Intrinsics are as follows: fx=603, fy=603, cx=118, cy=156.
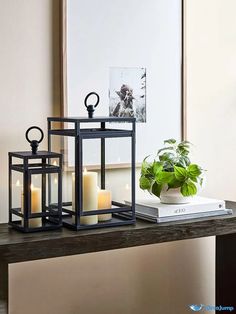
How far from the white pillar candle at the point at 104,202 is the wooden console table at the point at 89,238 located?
6 centimetres

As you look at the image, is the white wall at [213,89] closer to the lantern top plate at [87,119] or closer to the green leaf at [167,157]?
the green leaf at [167,157]

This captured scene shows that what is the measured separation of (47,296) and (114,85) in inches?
29.5

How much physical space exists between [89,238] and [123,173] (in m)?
0.42

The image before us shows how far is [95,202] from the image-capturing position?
1.78 metres

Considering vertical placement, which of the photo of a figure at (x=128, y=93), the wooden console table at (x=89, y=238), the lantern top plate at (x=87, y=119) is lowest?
the wooden console table at (x=89, y=238)

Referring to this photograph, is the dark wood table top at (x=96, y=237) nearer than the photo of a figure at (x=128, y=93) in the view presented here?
Yes

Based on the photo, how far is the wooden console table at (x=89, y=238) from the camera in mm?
1585

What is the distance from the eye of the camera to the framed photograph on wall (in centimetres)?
199

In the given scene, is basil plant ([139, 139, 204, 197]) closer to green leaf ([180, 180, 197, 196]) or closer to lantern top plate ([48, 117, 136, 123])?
green leaf ([180, 180, 197, 196])

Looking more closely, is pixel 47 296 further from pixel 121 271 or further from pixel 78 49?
pixel 78 49

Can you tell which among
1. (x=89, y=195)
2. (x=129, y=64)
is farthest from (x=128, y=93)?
(x=89, y=195)

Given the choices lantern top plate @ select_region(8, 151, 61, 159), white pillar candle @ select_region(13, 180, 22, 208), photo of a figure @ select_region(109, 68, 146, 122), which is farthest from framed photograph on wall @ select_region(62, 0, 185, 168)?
white pillar candle @ select_region(13, 180, 22, 208)

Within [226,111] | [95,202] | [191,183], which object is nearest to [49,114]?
[95,202]

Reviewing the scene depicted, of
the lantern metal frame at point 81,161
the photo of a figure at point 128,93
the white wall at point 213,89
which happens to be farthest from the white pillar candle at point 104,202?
the white wall at point 213,89
